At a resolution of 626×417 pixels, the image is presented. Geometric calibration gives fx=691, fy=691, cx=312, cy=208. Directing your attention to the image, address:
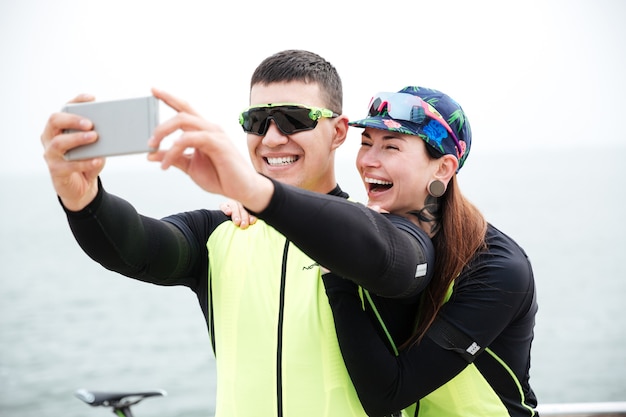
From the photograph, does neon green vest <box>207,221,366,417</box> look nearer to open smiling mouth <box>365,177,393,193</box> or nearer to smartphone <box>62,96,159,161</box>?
open smiling mouth <box>365,177,393,193</box>

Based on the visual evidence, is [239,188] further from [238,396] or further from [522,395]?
[522,395]

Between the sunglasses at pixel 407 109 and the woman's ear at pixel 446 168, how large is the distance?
49mm

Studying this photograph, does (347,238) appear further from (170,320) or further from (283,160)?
(170,320)

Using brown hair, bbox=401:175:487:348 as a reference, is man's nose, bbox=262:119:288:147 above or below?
above

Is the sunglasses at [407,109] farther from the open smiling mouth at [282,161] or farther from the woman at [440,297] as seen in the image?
the open smiling mouth at [282,161]

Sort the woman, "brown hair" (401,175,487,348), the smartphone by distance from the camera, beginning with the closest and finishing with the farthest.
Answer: the smartphone → the woman → "brown hair" (401,175,487,348)

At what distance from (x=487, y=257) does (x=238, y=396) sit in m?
0.77

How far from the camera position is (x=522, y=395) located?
204 cm

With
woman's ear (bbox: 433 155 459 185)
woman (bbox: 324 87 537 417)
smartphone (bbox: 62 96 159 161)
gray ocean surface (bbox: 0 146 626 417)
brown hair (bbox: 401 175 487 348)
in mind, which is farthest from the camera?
gray ocean surface (bbox: 0 146 626 417)

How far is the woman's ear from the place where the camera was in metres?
1.96

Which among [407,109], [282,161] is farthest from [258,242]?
[407,109]

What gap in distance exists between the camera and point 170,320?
22.3m

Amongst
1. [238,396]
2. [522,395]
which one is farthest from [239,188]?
[522,395]

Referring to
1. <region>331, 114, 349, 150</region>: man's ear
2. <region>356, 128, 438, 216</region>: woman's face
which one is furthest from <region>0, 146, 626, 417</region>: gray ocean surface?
<region>356, 128, 438, 216</region>: woman's face
